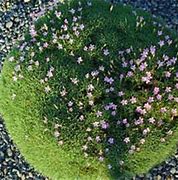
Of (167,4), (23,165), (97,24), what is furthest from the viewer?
(167,4)

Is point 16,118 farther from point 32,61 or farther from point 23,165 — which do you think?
point 23,165

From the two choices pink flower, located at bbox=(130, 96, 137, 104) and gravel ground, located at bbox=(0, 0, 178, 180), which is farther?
gravel ground, located at bbox=(0, 0, 178, 180)

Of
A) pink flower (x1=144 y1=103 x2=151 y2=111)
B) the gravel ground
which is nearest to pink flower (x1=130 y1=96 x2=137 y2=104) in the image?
pink flower (x1=144 y1=103 x2=151 y2=111)

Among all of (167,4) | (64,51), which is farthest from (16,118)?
(167,4)

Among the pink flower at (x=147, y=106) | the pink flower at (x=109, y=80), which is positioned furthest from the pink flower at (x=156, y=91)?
the pink flower at (x=109, y=80)

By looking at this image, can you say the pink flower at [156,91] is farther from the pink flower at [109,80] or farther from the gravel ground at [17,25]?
the gravel ground at [17,25]

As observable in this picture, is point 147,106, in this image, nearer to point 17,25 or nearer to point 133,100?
point 133,100

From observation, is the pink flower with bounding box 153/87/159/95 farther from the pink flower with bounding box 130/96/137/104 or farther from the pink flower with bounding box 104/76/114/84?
the pink flower with bounding box 104/76/114/84

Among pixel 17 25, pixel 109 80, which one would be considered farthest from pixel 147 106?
pixel 17 25
